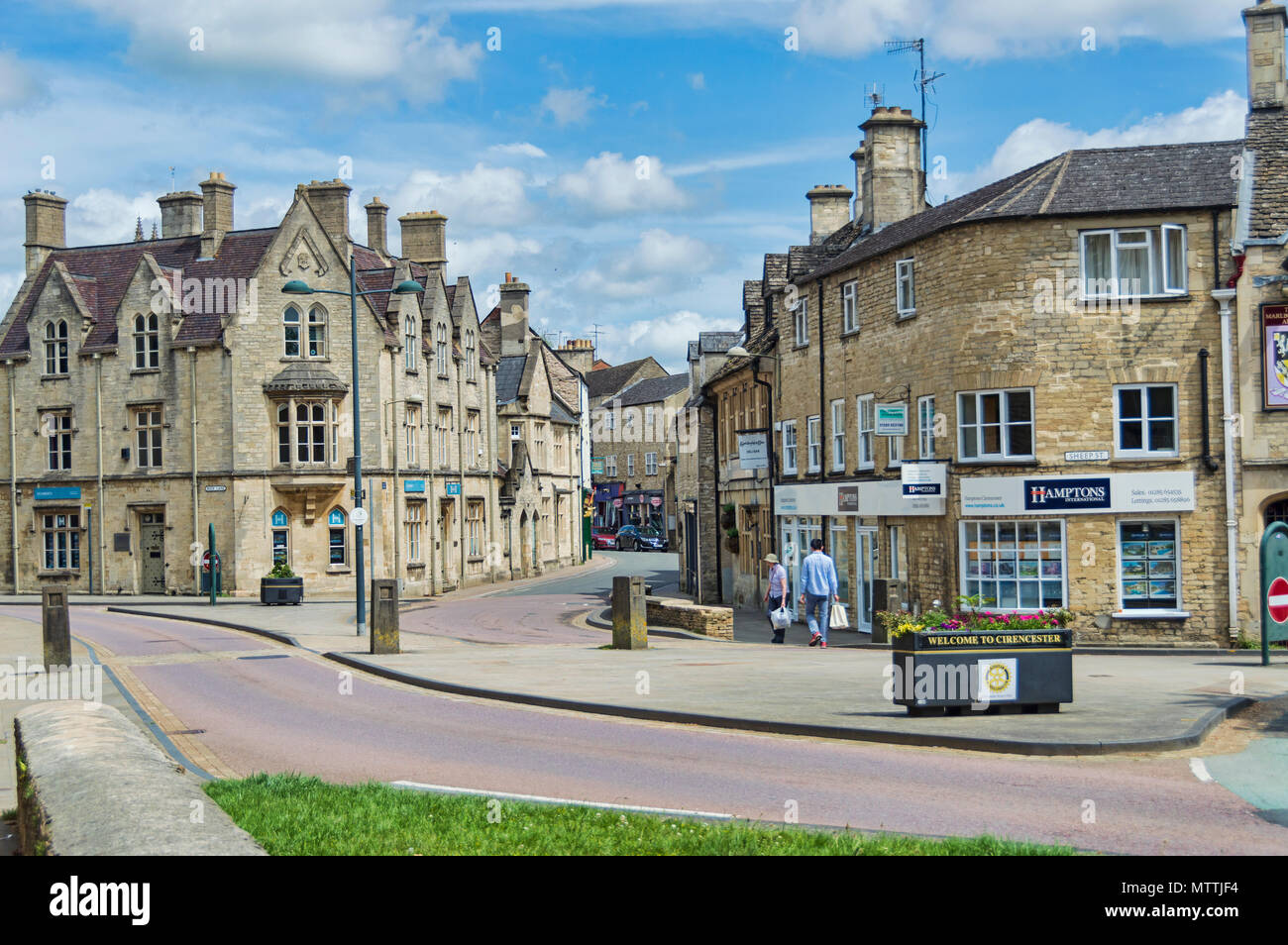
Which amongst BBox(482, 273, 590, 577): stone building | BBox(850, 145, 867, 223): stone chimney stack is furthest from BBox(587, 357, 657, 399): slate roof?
BBox(850, 145, 867, 223): stone chimney stack

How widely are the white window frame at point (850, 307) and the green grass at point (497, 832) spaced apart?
23.7 meters

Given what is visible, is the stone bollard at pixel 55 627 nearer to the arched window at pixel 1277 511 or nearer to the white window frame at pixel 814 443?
the white window frame at pixel 814 443

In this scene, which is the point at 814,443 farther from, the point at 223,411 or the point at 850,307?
the point at 223,411

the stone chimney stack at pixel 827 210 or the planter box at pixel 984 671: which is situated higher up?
the stone chimney stack at pixel 827 210

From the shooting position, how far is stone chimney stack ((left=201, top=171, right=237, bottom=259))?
158ft

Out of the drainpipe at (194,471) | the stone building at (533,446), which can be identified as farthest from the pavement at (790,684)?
the stone building at (533,446)

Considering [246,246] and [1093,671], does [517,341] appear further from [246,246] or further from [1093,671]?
[1093,671]

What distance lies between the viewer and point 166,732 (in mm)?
13836

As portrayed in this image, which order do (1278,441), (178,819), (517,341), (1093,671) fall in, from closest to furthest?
(178,819) < (1093,671) < (1278,441) < (517,341)

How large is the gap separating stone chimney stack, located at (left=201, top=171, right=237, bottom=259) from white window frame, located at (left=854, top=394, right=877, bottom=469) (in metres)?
27.7

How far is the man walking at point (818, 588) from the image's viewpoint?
24.6 meters

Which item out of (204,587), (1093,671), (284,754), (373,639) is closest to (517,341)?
(204,587)

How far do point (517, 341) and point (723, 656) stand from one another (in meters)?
48.0

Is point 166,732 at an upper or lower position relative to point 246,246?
lower
